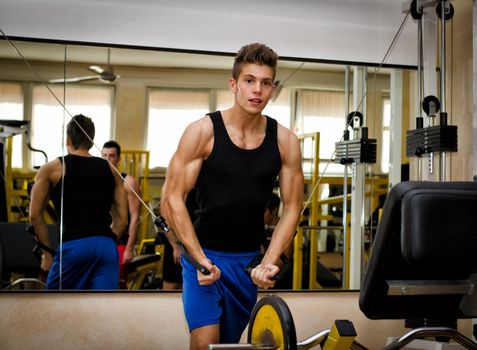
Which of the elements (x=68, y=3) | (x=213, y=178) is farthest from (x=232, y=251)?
(x=68, y=3)

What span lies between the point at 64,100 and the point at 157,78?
49 cm

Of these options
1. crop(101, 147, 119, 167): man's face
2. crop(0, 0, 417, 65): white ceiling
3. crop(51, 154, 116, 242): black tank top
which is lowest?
crop(51, 154, 116, 242): black tank top

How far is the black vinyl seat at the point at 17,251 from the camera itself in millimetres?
3311

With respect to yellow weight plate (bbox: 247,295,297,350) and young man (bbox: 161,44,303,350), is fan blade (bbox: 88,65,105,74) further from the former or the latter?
yellow weight plate (bbox: 247,295,297,350)

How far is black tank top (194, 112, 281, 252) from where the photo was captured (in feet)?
7.73

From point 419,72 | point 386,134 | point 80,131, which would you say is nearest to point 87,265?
point 80,131

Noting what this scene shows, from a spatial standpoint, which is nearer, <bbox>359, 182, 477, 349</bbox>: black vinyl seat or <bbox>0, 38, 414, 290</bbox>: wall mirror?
<bbox>359, 182, 477, 349</bbox>: black vinyl seat

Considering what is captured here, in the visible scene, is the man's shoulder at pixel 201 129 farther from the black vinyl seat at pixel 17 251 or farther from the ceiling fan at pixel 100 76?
the black vinyl seat at pixel 17 251

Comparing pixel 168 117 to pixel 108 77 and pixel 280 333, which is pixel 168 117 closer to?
pixel 108 77

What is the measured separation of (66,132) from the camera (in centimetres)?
331

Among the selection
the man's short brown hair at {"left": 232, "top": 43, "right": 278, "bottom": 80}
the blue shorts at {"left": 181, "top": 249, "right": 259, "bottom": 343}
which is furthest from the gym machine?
the man's short brown hair at {"left": 232, "top": 43, "right": 278, "bottom": 80}

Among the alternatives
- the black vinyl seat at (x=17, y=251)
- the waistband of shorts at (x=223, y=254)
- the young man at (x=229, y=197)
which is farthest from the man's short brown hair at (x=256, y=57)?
the black vinyl seat at (x=17, y=251)

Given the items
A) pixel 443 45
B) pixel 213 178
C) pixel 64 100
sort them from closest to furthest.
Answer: pixel 213 178
pixel 64 100
pixel 443 45

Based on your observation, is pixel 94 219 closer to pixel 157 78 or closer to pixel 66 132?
pixel 66 132
